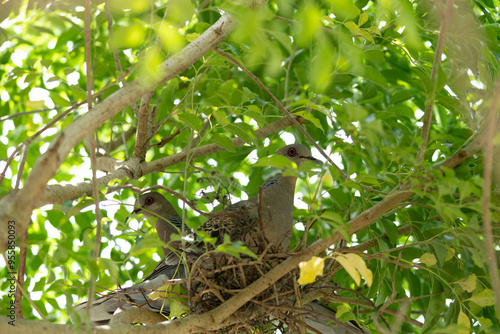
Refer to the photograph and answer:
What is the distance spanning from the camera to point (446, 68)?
2348 millimetres

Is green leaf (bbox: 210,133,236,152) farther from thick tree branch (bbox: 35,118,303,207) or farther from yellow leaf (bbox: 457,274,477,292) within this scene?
yellow leaf (bbox: 457,274,477,292)

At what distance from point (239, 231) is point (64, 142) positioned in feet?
4.28

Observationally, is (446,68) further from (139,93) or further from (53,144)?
(53,144)

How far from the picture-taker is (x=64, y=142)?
1.50 metres

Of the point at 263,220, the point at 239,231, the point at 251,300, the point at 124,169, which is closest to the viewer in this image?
the point at 251,300

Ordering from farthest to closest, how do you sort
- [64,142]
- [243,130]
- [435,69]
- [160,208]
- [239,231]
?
[160,208] < [239,231] < [243,130] < [435,69] < [64,142]

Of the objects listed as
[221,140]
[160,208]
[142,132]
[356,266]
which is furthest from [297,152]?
[356,266]

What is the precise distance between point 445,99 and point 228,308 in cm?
126

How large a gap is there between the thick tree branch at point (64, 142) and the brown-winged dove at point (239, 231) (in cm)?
82

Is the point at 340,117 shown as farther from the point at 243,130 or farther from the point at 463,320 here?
the point at 463,320

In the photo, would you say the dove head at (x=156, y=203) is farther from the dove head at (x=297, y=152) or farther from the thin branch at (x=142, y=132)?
the dove head at (x=297, y=152)

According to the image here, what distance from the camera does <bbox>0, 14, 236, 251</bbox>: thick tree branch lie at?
140 centimetres

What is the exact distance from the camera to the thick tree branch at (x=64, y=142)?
1.40 m

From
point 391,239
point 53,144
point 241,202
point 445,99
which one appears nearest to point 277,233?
point 241,202
